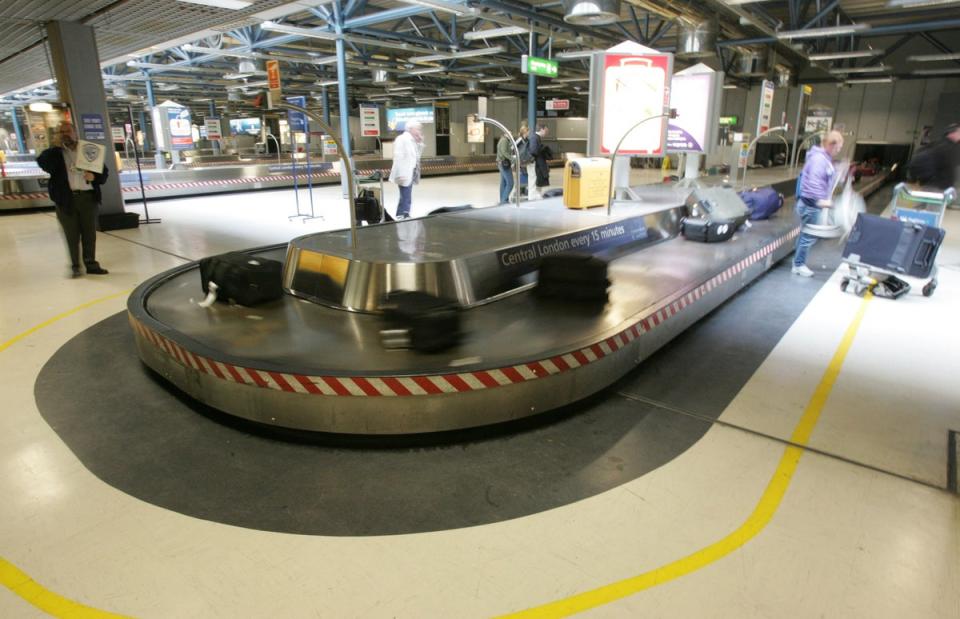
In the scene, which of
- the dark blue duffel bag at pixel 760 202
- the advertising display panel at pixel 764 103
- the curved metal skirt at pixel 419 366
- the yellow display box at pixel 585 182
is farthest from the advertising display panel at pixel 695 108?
the curved metal skirt at pixel 419 366

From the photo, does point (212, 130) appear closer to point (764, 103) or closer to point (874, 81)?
point (764, 103)

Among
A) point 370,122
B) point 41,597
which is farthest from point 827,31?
point 41,597

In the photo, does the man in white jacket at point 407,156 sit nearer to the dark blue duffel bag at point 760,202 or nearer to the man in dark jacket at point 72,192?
the man in dark jacket at point 72,192

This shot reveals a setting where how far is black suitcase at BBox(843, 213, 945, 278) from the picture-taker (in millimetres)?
6254

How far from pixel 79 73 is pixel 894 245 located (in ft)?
43.4

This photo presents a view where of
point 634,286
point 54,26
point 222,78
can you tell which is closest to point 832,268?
point 634,286

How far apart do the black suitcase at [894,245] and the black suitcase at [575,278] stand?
404 centimetres

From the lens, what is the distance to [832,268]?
8.40 meters

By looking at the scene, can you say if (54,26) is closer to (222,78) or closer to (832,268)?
(832,268)

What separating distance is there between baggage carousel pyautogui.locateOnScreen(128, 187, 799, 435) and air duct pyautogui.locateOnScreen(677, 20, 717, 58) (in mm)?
9559

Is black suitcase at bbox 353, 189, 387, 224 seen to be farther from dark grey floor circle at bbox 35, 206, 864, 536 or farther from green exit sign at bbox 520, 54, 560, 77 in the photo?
green exit sign at bbox 520, 54, 560, 77

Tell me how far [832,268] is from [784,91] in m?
19.0

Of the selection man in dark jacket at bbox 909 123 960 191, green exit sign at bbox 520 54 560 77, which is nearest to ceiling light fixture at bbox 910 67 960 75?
green exit sign at bbox 520 54 560 77

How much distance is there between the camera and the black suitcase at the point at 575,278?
15.5 feet
